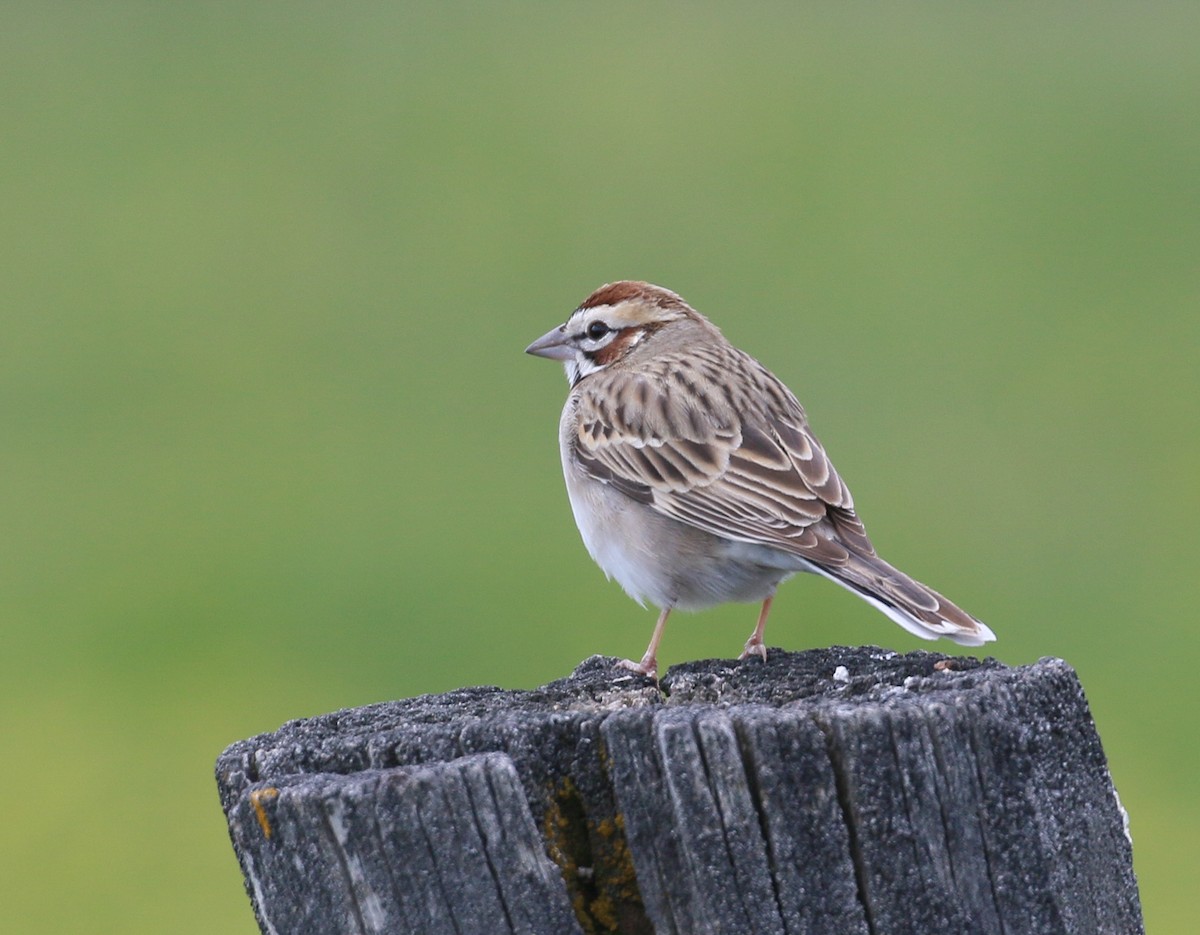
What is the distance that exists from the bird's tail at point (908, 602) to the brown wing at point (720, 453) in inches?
3.9

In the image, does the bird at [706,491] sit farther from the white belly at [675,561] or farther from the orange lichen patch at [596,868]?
the orange lichen patch at [596,868]

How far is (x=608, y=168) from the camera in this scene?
81.6 feet

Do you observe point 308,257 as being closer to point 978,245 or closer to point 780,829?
point 978,245

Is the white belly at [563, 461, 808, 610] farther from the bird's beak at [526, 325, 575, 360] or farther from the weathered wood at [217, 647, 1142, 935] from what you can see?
the weathered wood at [217, 647, 1142, 935]

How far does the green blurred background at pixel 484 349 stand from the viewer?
13859 millimetres

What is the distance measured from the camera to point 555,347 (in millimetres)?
9609

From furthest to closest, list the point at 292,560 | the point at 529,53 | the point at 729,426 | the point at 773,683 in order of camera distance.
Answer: the point at 529,53
the point at 292,560
the point at 729,426
the point at 773,683

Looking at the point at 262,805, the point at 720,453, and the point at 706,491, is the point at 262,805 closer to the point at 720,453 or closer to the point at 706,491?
the point at 706,491

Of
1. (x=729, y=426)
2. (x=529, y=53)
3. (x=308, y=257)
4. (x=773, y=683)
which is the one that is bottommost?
(x=773, y=683)

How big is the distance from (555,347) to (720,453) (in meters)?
1.78

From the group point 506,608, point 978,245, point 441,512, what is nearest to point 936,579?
point 506,608

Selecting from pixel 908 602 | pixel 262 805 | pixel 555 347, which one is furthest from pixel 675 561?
pixel 262 805

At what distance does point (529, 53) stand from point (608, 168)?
5.03 m

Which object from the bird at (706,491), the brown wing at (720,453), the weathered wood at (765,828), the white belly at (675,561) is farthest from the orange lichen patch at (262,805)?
the white belly at (675,561)
